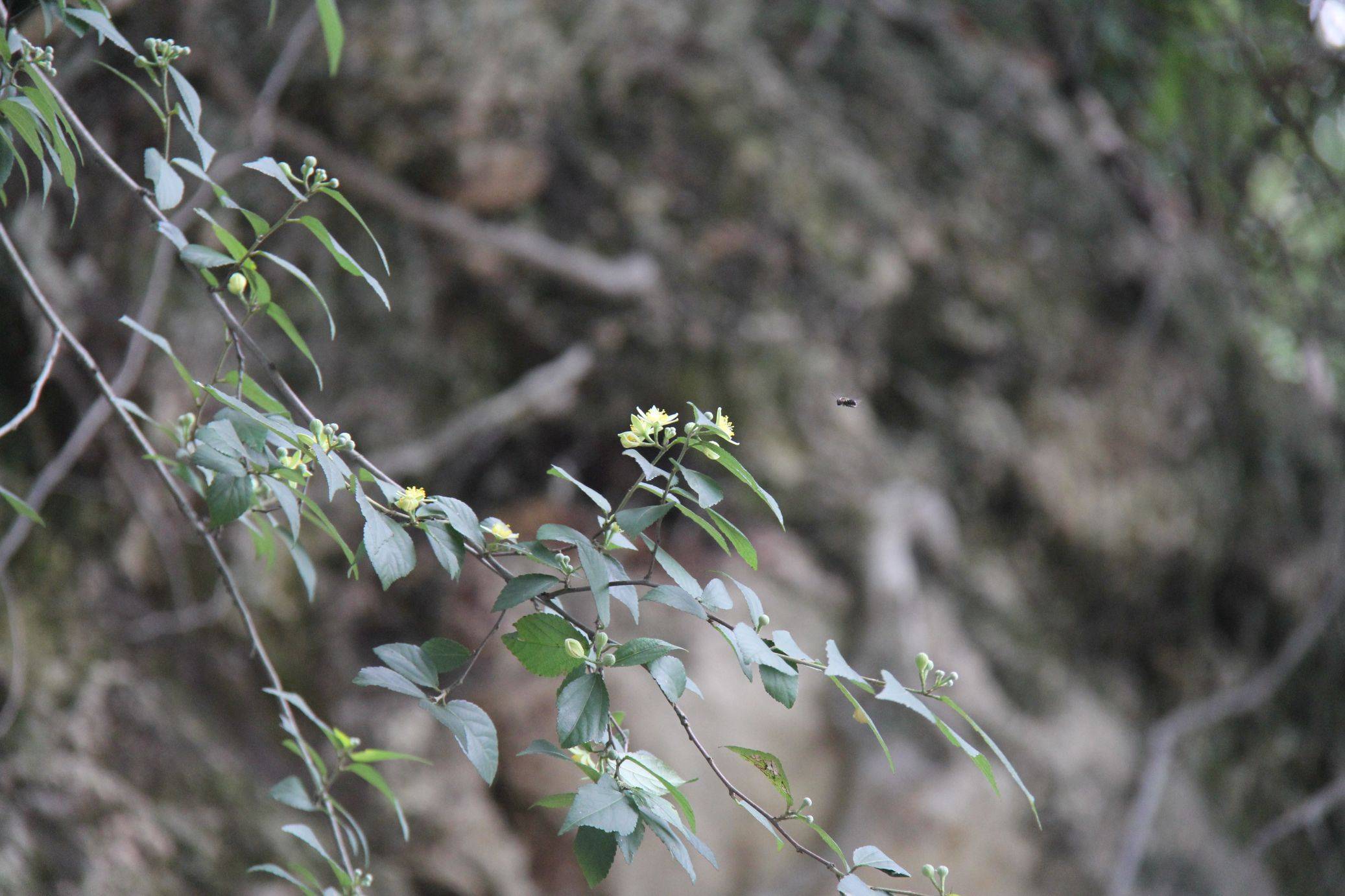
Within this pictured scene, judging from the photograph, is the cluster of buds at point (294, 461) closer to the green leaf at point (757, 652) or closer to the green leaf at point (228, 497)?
the green leaf at point (228, 497)

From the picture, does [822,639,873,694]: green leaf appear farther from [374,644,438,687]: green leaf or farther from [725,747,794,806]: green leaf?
[374,644,438,687]: green leaf

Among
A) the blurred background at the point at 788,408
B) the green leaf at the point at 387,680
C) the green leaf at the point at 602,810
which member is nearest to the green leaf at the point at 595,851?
the green leaf at the point at 602,810

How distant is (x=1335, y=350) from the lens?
Result: 2631 mm

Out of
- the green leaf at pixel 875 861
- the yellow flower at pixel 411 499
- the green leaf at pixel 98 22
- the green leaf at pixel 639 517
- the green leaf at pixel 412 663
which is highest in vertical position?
the green leaf at pixel 98 22

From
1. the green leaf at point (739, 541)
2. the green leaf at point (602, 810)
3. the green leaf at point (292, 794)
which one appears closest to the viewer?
the green leaf at point (602, 810)

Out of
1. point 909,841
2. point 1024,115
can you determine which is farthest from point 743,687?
point 1024,115

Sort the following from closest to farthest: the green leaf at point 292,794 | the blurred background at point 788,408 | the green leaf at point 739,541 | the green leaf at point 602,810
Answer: the green leaf at point 602,810 < the green leaf at point 739,541 < the green leaf at point 292,794 < the blurred background at point 788,408

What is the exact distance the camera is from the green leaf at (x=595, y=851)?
518 millimetres

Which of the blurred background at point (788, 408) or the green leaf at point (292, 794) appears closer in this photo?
the green leaf at point (292, 794)

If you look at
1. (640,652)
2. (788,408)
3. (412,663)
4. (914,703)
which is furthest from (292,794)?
(788,408)

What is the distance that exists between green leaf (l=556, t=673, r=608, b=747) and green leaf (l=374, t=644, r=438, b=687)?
8 cm

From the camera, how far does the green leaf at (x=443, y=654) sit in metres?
0.57

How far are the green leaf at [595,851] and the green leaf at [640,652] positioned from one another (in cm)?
9

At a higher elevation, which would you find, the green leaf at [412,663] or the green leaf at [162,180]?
the green leaf at [162,180]
